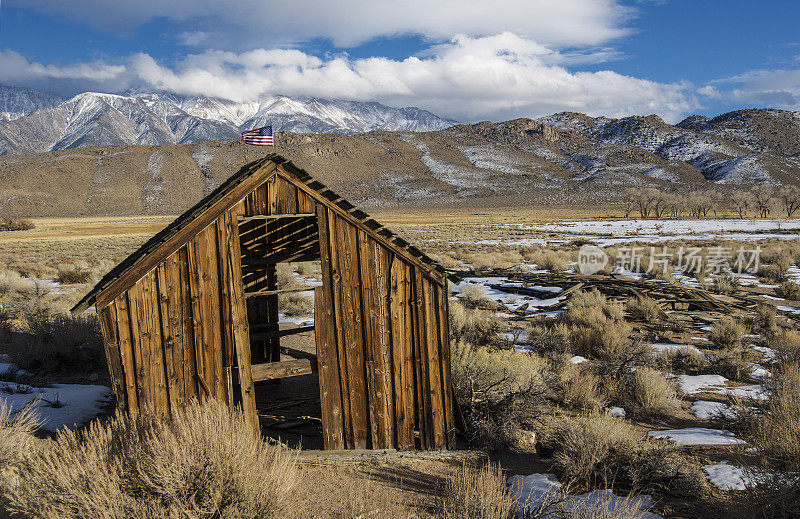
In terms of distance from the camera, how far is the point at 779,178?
326 feet

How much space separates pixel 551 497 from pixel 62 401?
745cm

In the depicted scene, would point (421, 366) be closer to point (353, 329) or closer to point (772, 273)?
point (353, 329)

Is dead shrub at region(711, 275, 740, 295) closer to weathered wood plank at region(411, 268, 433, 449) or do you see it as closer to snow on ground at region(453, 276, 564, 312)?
snow on ground at region(453, 276, 564, 312)

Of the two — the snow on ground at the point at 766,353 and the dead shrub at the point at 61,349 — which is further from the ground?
the dead shrub at the point at 61,349

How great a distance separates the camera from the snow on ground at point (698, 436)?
629 cm

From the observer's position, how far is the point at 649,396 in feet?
25.1

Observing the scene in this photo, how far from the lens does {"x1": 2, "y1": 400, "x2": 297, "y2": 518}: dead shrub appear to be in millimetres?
3561

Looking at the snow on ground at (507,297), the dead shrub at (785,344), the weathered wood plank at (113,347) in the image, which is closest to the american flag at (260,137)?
the weathered wood plank at (113,347)

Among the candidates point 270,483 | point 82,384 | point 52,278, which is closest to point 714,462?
point 270,483

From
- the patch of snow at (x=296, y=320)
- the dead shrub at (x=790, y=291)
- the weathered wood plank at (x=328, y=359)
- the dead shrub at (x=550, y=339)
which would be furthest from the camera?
the dead shrub at (x=790, y=291)

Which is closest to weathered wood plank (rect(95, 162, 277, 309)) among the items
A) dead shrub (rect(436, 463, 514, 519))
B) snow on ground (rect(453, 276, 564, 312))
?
dead shrub (rect(436, 463, 514, 519))

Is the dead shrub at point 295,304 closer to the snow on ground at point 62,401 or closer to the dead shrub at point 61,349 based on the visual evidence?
the dead shrub at point 61,349

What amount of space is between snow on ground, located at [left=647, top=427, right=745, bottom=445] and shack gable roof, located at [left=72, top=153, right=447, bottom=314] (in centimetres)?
379

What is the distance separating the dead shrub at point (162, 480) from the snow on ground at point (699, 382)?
7.49 m
